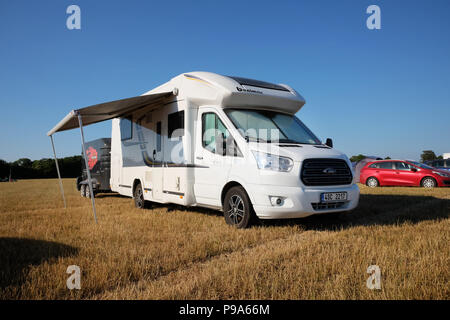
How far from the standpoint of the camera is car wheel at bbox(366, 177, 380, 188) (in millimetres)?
16031

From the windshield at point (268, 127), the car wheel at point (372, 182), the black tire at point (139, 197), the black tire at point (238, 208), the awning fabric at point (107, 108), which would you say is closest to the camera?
the black tire at point (238, 208)

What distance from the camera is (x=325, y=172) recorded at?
5.52 meters

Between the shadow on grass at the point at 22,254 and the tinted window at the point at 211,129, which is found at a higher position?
the tinted window at the point at 211,129

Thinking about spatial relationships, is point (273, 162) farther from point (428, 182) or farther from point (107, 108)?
point (428, 182)

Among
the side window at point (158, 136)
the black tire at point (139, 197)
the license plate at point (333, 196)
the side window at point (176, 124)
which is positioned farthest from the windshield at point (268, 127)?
the black tire at point (139, 197)

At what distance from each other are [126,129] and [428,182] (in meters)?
12.9

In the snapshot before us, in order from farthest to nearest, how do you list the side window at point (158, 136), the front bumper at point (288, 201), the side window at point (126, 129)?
the side window at point (126, 129) < the side window at point (158, 136) < the front bumper at point (288, 201)

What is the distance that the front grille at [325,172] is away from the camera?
536 centimetres

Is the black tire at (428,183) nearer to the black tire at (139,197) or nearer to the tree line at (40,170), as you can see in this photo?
the black tire at (139,197)

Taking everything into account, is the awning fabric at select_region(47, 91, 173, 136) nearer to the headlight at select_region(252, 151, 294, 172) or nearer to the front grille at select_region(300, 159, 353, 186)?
the headlight at select_region(252, 151, 294, 172)

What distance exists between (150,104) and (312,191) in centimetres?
482

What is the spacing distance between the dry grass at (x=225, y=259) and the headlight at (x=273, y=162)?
3.42ft

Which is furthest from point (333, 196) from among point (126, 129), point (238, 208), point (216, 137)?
point (126, 129)
